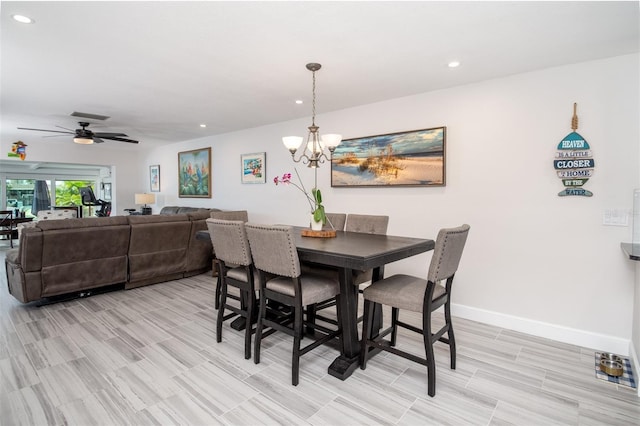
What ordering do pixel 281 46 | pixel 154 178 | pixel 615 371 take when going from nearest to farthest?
pixel 615 371, pixel 281 46, pixel 154 178

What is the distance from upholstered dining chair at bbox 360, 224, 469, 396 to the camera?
2.03 metres

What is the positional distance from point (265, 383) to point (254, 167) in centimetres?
395

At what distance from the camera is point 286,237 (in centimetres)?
208

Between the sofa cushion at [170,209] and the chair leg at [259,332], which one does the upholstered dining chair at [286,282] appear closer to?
the chair leg at [259,332]

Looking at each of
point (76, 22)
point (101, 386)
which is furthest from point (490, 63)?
point (101, 386)

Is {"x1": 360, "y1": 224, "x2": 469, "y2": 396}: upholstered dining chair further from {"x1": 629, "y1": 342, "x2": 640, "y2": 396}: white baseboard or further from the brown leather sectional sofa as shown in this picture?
the brown leather sectional sofa

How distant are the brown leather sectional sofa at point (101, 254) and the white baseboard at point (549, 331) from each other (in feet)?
11.8

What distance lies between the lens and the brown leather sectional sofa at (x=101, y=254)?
3.38 m

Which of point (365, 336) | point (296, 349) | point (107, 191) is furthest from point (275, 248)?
point (107, 191)

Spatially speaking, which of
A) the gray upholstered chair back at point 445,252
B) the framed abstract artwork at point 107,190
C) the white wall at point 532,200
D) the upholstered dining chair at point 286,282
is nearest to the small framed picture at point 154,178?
the framed abstract artwork at point 107,190

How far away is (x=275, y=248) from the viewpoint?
2.15m

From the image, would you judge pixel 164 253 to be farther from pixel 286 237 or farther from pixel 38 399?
pixel 286 237

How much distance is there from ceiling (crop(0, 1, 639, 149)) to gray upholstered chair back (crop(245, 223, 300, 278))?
1.38 m

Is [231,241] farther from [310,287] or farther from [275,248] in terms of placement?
[310,287]
